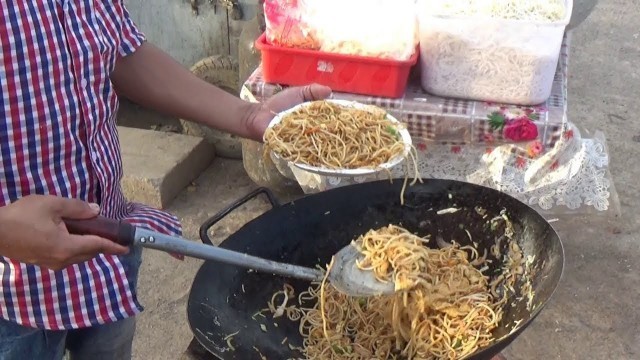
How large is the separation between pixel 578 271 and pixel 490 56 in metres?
1.61

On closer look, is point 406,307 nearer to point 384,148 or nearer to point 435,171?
point 384,148

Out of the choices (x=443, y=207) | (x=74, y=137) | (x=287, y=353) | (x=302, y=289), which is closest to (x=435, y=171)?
(x=443, y=207)

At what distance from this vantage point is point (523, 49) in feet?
8.31

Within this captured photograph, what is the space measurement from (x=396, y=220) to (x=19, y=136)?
1174 millimetres

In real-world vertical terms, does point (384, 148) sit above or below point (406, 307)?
above

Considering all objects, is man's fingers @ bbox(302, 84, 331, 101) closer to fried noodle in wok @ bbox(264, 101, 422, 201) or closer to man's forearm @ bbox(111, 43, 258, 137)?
fried noodle in wok @ bbox(264, 101, 422, 201)

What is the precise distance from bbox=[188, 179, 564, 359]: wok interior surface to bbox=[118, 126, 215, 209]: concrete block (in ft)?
7.36

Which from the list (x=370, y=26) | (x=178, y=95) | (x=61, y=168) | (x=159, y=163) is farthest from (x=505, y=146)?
(x=159, y=163)

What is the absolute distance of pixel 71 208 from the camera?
1.32 m

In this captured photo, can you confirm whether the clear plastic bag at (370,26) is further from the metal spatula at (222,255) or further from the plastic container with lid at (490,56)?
the metal spatula at (222,255)

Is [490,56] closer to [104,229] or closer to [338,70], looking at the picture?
[338,70]

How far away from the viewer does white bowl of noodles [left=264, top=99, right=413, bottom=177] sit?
2.04m

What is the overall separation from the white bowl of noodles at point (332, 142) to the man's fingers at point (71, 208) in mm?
764

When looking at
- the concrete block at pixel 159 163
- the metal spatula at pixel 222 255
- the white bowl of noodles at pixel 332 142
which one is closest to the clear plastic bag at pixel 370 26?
the white bowl of noodles at pixel 332 142
